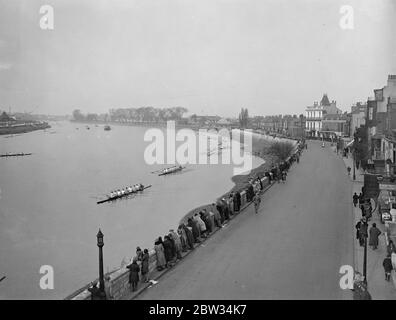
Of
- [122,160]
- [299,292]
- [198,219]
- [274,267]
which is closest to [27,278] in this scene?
[198,219]

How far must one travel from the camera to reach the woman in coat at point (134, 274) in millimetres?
6805

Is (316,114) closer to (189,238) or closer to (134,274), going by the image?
(189,238)

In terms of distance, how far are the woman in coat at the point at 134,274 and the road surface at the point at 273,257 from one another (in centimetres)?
23

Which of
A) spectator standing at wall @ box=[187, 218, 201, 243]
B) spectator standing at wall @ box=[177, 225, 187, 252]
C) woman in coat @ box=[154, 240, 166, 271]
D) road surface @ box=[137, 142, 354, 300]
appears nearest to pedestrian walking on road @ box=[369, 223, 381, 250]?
road surface @ box=[137, 142, 354, 300]

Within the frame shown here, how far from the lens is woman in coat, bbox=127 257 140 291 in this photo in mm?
6805

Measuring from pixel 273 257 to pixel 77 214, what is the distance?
1238 centimetres

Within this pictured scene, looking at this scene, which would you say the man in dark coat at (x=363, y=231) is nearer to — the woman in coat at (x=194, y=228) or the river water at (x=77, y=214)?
the woman in coat at (x=194, y=228)

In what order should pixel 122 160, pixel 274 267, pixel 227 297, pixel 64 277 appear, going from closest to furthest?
1. pixel 227 297
2. pixel 274 267
3. pixel 64 277
4. pixel 122 160

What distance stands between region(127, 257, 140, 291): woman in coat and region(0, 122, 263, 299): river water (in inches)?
160

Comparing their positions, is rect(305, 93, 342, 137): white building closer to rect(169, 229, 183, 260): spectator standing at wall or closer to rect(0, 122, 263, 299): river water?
rect(0, 122, 263, 299): river water

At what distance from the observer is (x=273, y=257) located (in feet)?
27.6

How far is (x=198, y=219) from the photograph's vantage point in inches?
384
